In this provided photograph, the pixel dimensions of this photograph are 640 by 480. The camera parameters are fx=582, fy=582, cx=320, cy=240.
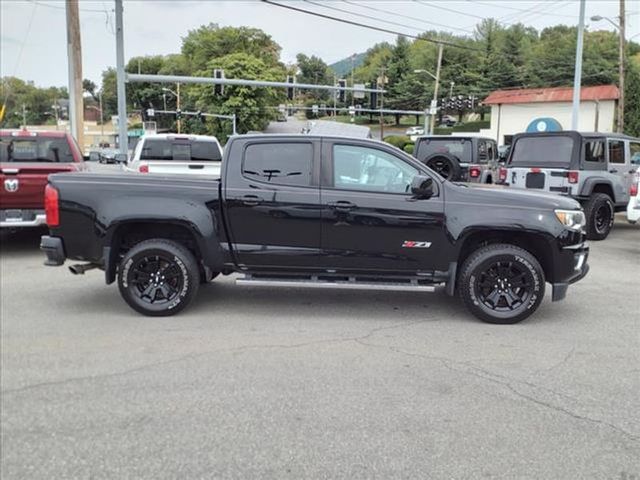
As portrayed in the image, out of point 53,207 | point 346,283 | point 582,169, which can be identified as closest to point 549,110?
point 582,169

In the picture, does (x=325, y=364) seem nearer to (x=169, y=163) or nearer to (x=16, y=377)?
(x=16, y=377)

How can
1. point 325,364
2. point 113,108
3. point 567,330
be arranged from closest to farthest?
point 325,364, point 567,330, point 113,108

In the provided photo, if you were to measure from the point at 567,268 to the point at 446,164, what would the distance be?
8.60 meters

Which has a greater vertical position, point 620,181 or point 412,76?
point 412,76

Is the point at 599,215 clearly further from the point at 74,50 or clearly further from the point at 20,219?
the point at 74,50

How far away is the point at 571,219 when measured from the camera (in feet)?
19.2

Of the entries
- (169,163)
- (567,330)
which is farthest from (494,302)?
(169,163)

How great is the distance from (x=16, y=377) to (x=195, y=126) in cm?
8246

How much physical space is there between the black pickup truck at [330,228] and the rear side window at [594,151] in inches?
233

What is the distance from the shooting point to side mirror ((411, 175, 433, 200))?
18.5 ft

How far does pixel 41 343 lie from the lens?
200 inches

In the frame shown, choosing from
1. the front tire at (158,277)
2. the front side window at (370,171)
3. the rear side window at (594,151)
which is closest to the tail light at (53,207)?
the front tire at (158,277)

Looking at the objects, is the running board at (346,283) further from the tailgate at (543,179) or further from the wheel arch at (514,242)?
the tailgate at (543,179)

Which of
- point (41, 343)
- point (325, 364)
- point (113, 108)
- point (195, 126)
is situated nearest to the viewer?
point (325, 364)
